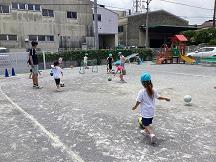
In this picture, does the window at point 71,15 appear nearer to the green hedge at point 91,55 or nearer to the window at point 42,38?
the window at point 42,38

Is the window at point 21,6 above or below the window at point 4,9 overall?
above

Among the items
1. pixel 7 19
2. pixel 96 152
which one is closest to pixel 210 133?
pixel 96 152

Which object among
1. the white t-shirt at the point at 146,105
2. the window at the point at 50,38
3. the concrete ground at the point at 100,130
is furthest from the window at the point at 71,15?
the white t-shirt at the point at 146,105

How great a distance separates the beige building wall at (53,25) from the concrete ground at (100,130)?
2322 centimetres

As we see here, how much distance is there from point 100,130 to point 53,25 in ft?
101

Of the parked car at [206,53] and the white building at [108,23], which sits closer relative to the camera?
the parked car at [206,53]

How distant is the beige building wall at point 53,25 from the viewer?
102 feet

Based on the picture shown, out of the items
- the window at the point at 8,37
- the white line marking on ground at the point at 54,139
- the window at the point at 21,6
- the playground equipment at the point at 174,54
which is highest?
the window at the point at 21,6

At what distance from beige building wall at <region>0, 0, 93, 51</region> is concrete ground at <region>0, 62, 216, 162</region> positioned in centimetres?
2322

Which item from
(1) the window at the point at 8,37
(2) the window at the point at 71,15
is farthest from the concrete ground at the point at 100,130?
(2) the window at the point at 71,15

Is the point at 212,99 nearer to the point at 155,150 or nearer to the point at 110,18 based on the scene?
the point at 155,150

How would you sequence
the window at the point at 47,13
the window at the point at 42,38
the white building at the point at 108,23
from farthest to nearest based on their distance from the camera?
1. the white building at the point at 108,23
2. the window at the point at 47,13
3. the window at the point at 42,38

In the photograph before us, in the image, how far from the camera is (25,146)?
5184 millimetres

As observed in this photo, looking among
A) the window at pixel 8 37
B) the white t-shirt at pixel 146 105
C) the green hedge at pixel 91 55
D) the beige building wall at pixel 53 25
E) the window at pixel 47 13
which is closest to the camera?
the white t-shirt at pixel 146 105
